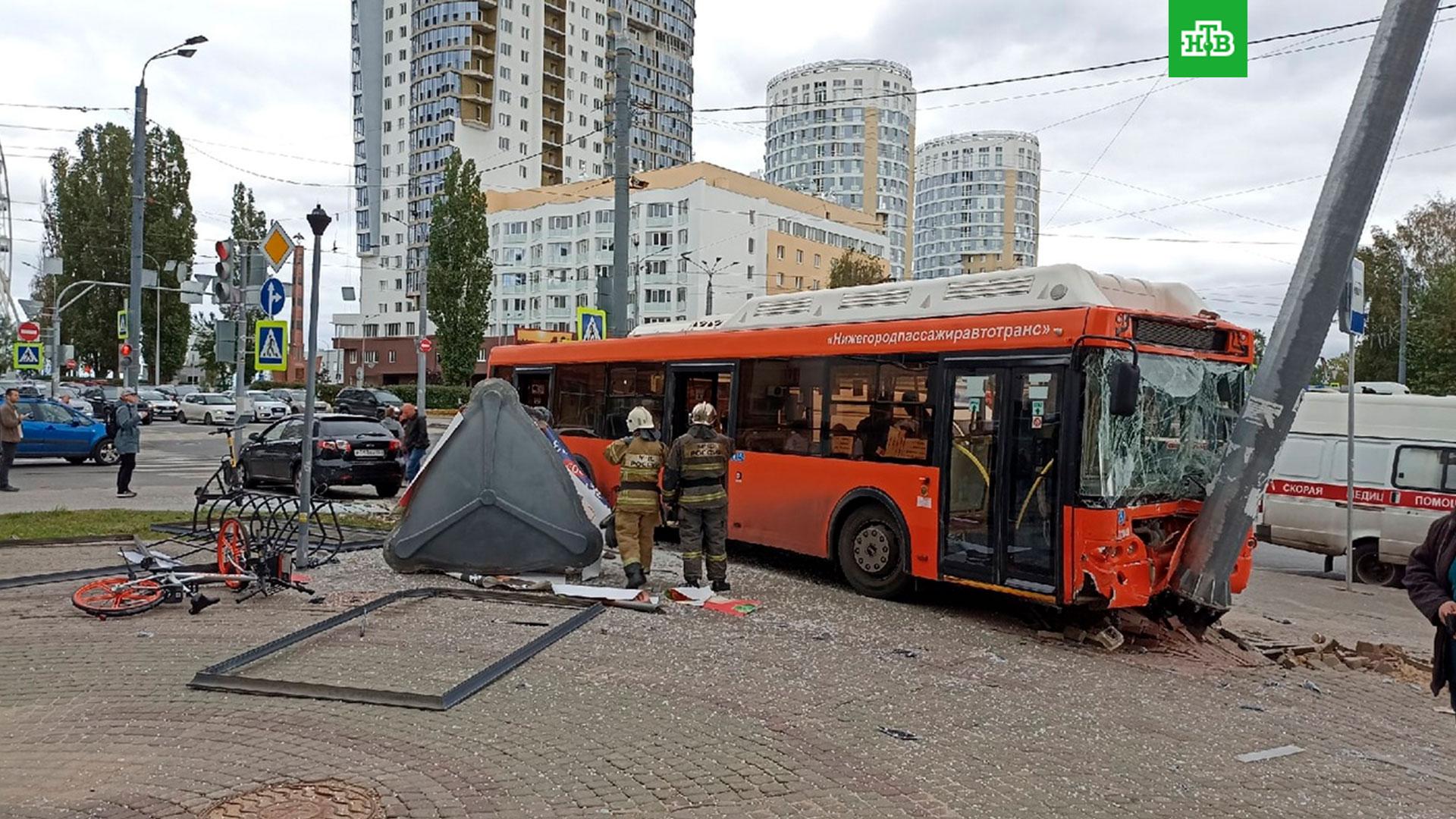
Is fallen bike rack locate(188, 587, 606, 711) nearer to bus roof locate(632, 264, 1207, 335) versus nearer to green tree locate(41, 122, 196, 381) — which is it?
bus roof locate(632, 264, 1207, 335)

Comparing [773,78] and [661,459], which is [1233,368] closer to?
[661,459]

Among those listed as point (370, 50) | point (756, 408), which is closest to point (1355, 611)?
point (756, 408)

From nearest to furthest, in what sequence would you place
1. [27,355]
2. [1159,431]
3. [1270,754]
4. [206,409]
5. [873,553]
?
[1270,754] < [1159,431] < [873,553] < [27,355] < [206,409]

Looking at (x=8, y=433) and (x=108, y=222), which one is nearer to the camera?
(x=8, y=433)

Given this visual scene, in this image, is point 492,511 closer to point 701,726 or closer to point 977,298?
point 701,726

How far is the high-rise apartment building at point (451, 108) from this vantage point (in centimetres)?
9044

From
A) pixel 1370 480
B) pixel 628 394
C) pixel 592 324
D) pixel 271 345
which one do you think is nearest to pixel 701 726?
pixel 628 394

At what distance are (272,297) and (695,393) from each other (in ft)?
19.2

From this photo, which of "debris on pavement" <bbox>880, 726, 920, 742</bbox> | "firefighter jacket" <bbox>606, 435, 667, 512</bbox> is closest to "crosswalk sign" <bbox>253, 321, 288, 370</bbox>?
"firefighter jacket" <bbox>606, 435, 667, 512</bbox>


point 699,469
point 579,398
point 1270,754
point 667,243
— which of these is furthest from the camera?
point 667,243

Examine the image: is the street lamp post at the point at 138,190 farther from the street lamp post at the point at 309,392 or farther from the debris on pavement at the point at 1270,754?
the debris on pavement at the point at 1270,754

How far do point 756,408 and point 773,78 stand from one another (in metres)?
150

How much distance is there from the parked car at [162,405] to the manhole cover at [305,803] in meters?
51.3

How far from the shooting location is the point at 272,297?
13.8m
